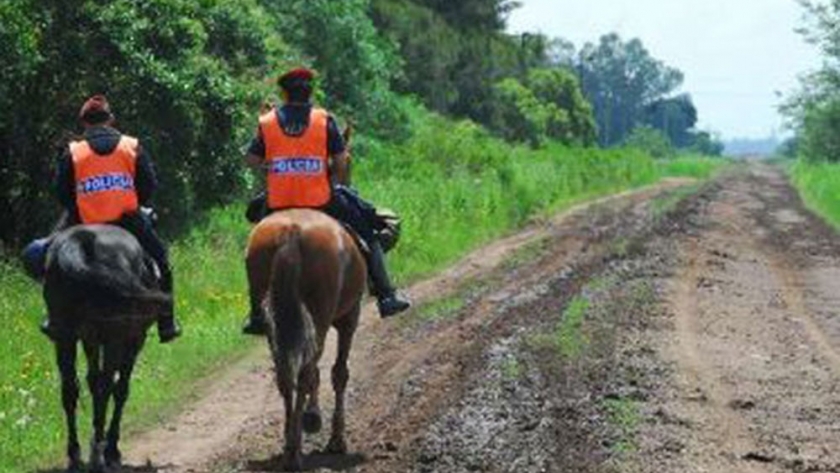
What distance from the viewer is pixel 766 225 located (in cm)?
3612

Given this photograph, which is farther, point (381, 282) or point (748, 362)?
point (748, 362)

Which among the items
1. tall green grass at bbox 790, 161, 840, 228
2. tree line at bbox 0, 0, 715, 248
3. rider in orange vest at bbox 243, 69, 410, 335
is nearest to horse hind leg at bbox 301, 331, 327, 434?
rider in orange vest at bbox 243, 69, 410, 335

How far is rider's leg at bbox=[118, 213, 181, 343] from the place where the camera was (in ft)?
32.8

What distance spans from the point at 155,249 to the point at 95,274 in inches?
37.9

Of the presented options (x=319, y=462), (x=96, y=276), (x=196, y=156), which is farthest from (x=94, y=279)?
(x=196, y=156)

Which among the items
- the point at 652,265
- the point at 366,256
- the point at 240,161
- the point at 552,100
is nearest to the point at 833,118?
the point at 552,100

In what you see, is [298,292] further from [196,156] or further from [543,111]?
[543,111]

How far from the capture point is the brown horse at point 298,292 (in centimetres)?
934

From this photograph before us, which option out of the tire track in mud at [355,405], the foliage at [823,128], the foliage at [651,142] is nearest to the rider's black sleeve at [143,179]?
the tire track in mud at [355,405]

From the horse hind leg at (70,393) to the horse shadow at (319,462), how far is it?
3.68 feet

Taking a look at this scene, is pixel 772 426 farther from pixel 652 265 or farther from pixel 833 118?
pixel 833 118

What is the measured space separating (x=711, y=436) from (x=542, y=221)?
24502 mm

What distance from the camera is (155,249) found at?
33.2 feet

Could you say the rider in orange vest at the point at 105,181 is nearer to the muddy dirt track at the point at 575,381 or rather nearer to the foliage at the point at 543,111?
the muddy dirt track at the point at 575,381
